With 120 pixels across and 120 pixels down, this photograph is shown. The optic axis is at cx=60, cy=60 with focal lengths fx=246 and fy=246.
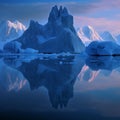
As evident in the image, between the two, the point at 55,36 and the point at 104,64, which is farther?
the point at 55,36

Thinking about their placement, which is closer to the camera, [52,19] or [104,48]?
[104,48]

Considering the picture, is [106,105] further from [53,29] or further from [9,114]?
[53,29]

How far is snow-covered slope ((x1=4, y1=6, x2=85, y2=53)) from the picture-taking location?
82.2m

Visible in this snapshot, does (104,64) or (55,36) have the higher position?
(55,36)

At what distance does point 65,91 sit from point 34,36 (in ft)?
278

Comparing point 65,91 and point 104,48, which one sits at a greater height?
point 104,48

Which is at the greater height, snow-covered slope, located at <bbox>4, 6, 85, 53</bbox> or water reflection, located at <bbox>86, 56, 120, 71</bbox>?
snow-covered slope, located at <bbox>4, 6, 85, 53</bbox>

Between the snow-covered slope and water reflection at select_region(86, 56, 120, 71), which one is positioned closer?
water reflection at select_region(86, 56, 120, 71)

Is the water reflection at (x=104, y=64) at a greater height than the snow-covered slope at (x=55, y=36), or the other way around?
the snow-covered slope at (x=55, y=36)

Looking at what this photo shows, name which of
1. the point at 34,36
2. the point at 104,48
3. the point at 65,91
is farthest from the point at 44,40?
the point at 65,91

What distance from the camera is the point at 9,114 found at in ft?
15.5

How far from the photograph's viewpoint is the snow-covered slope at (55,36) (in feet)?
270

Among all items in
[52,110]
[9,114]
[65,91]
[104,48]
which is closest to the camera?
[9,114]

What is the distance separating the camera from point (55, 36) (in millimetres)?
89125
